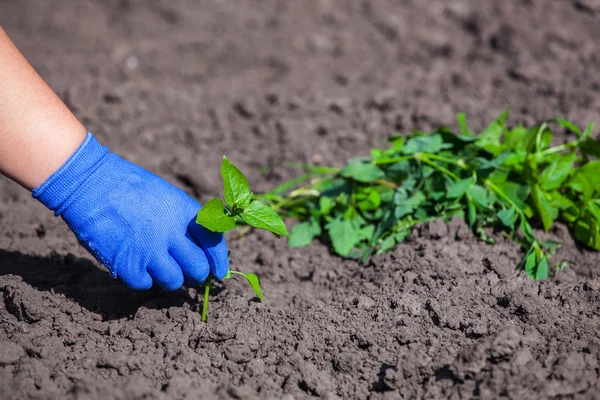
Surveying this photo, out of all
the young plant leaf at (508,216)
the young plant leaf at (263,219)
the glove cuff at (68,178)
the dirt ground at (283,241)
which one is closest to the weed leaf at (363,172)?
the dirt ground at (283,241)

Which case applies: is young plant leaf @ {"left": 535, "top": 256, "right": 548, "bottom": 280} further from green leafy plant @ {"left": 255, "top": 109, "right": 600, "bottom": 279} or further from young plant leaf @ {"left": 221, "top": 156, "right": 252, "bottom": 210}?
young plant leaf @ {"left": 221, "top": 156, "right": 252, "bottom": 210}

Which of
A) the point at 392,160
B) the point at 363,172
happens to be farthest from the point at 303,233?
the point at 392,160

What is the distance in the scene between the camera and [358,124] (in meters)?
3.55

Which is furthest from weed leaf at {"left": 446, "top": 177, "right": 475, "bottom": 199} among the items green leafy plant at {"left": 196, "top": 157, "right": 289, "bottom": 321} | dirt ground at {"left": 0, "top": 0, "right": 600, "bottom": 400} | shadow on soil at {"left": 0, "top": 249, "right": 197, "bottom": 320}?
shadow on soil at {"left": 0, "top": 249, "right": 197, "bottom": 320}

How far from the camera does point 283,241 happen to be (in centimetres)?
284

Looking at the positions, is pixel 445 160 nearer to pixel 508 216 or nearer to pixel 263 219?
pixel 508 216

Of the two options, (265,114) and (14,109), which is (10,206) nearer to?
(14,109)

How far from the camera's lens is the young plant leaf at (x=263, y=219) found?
80.4 inches

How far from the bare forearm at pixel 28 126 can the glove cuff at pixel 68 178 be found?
0.02 meters

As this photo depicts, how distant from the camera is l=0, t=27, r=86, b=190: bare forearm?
6.51ft

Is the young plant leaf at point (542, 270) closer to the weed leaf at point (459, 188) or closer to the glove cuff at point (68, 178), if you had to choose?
the weed leaf at point (459, 188)

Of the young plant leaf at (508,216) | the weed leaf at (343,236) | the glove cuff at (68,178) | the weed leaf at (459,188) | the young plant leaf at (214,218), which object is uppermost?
the glove cuff at (68,178)

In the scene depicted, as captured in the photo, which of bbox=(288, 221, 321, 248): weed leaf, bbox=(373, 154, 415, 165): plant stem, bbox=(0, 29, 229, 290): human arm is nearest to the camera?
bbox=(0, 29, 229, 290): human arm

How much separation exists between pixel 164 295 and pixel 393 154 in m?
1.10
